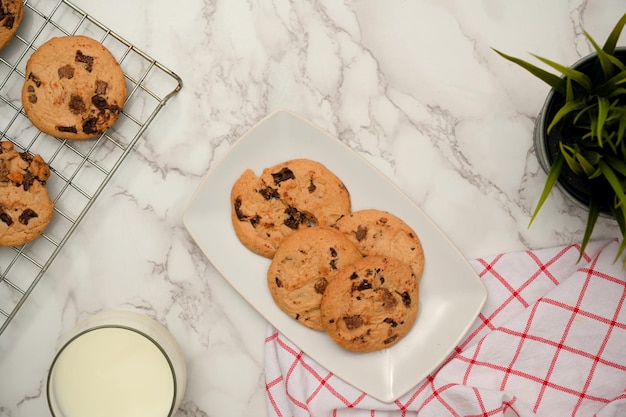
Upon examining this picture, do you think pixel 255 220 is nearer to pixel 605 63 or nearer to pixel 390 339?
pixel 390 339

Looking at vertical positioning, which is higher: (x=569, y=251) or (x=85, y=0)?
(x=569, y=251)

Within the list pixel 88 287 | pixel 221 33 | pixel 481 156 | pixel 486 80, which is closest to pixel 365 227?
pixel 481 156

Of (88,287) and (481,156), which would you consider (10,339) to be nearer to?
(88,287)

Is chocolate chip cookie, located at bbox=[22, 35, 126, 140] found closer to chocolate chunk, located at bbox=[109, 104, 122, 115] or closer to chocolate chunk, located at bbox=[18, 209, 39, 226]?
chocolate chunk, located at bbox=[109, 104, 122, 115]

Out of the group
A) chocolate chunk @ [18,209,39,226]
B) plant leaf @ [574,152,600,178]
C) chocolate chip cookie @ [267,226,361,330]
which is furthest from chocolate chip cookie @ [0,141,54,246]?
plant leaf @ [574,152,600,178]

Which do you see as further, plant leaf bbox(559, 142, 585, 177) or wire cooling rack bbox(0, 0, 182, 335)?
wire cooling rack bbox(0, 0, 182, 335)

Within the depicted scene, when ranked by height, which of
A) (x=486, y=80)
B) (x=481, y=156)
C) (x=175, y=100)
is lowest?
(x=175, y=100)

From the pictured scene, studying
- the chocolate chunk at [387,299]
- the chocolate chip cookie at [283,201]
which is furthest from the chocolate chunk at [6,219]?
the chocolate chunk at [387,299]
